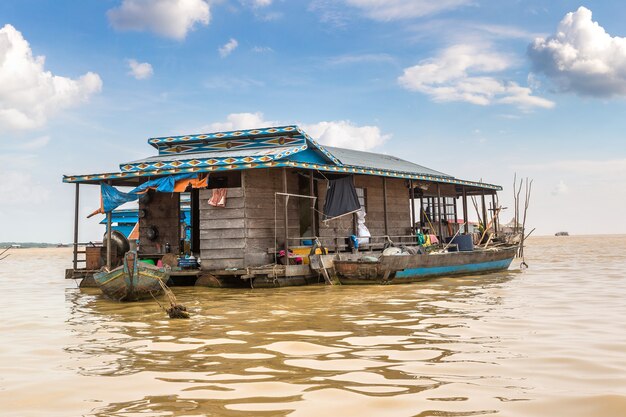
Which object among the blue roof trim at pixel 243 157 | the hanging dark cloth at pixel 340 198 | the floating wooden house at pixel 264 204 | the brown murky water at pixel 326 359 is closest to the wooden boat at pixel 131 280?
the brown murky water at pixel 326 359

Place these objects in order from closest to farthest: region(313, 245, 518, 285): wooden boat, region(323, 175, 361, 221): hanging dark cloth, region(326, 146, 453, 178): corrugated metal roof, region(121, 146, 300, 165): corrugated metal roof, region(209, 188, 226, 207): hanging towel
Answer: region(313, 245, 518, 285): wooden boat < region(209, 188, 226, 207): hanging towel < region(121, 146, 300, 165): corrugated metal roof < region(323, 175, 361, 221): hanging dark cloth < region(326, 146, 453, 178): corrugated metal roof

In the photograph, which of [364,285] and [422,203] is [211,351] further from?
[422,203]

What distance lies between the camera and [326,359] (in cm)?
595

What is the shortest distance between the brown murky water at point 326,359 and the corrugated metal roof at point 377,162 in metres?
10.0

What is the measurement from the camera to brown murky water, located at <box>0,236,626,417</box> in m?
4.39

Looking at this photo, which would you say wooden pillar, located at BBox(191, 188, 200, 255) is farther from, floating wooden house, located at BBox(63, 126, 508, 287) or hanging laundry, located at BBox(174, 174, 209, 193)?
hanging laundry, located at BBox(174, 174, 209, 193)

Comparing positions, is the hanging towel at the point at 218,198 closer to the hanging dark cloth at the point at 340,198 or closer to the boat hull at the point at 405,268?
the boat hull at the point at 405,268

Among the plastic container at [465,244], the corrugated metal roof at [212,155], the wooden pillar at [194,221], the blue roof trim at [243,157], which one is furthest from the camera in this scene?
the plastic container at [465,244]

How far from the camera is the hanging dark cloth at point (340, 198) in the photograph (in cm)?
1798

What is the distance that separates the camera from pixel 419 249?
17422mm

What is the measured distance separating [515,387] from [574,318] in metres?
4.56

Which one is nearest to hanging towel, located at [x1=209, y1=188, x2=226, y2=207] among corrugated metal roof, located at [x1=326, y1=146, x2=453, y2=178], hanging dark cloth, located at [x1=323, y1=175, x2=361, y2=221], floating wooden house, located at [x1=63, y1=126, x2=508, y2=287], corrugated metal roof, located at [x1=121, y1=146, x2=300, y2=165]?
floating wooden house, located at [x1=63, y1=126, x2=508, y2=287]

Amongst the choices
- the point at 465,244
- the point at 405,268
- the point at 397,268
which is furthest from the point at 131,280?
the point at 465,244

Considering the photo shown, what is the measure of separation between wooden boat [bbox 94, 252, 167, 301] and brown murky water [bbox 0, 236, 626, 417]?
3.52 ft
